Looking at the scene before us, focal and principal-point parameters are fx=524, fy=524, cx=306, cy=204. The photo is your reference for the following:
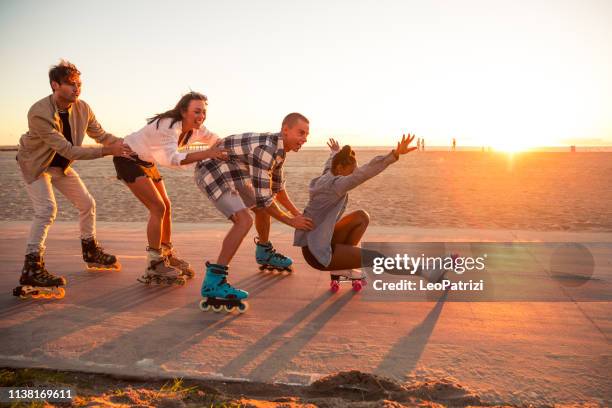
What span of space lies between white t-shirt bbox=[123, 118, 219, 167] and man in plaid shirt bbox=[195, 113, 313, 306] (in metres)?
0.36

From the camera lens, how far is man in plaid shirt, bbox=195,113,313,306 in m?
4.54

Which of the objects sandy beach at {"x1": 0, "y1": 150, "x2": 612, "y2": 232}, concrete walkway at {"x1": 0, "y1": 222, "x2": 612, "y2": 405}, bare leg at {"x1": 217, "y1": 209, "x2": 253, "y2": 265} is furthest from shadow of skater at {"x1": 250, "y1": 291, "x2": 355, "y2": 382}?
sandy beach at {"x1": 0, "y1": 150, "x2": 612, "y2": 232}

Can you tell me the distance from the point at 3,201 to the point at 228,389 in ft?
48.2

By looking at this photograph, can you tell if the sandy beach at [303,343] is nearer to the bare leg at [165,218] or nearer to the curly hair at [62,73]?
the bare leg at [165,218]

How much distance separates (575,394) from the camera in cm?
296

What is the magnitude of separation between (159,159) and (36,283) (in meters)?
A: 1.63

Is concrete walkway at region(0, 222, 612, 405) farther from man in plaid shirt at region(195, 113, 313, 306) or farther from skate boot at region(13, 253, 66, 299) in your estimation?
man in plaid shirt at region(195, 113, 313, 306)

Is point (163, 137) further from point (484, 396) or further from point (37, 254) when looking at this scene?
point (484, 396)

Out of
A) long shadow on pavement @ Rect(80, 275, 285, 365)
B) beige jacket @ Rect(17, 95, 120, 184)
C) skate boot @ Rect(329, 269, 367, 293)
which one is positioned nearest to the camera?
long shadow on pavement @ Rect(80, 275, 285, 365)

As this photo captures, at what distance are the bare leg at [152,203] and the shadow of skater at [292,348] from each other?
1.97 meters

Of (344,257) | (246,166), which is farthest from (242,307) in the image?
(246,166)

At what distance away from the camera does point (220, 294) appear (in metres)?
4.45

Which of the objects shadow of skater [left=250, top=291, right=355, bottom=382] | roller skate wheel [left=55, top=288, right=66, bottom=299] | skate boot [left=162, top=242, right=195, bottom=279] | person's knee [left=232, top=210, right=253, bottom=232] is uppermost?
person's knee [left=232, top=210, right=253, bottom=232]

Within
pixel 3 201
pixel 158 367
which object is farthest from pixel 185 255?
pixel 3 201
